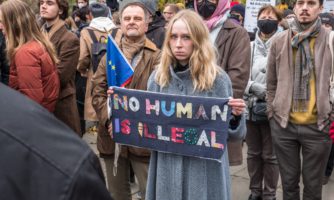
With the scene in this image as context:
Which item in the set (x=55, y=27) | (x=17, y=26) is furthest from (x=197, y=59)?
(x=55, y=27)

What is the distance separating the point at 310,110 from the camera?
12.6 feet

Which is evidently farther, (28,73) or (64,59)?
(64,59)

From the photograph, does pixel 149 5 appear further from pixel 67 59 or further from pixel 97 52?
pixel 97 52

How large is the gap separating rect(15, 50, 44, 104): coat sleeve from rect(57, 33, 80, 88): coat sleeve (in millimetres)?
544

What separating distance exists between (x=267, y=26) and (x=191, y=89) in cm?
213

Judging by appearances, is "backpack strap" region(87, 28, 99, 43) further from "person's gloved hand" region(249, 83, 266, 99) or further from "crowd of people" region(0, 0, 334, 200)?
"person's gloved hand" region(249, 83, 266, 99)

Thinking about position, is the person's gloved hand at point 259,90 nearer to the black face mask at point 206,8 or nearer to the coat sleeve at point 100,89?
the black face mask at point 206,8

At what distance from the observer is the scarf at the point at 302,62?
3.75 metres

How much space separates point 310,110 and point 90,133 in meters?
4.28

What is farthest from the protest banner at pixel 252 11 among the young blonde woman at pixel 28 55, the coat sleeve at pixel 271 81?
the young blonde woman at pixel 28 55

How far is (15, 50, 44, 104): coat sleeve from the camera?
3.72 metres

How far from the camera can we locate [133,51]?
355 cm

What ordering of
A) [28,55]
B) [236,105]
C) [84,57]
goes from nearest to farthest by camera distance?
[236,105], [28,55], [84,57]

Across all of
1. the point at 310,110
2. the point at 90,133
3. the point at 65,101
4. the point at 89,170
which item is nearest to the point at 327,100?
the point at 310,110
